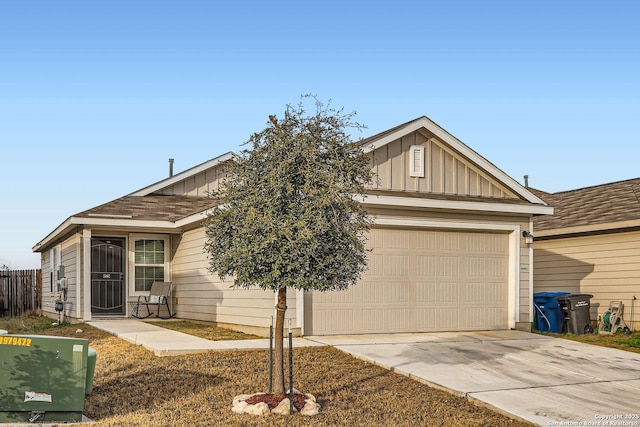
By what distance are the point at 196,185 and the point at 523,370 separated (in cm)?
1223

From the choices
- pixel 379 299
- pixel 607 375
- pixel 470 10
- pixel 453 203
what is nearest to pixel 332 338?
pixel 379 299

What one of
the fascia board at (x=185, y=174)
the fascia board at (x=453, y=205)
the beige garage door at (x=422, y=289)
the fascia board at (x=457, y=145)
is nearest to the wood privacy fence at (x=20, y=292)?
the fascia board at (x=185, y=174)

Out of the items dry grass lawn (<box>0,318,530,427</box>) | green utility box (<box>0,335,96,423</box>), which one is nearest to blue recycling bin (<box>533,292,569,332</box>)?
dry grass lawn (<box>0,318,530,427</box>)

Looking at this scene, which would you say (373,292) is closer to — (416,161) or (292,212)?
(416,161)

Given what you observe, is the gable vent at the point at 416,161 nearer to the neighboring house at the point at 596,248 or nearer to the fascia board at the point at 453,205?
the fascia board at the point at 453,205

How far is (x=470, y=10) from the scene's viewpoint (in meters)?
14.4

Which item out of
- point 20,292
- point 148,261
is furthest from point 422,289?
point 20,292

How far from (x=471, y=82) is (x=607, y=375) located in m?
6.50

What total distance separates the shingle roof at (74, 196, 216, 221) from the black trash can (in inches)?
320

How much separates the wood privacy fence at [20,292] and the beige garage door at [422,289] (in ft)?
49.4

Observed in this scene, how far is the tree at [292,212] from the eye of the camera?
24.7 ft

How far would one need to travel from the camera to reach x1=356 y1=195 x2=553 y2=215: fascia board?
44.5ft

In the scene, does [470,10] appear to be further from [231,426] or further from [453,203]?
[231,426]

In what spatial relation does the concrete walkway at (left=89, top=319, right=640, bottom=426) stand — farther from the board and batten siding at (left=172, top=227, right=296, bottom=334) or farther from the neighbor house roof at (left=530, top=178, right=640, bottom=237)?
the neighbor house roof at (left=530, top=178, right=640, bottom=237)
